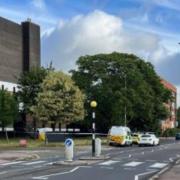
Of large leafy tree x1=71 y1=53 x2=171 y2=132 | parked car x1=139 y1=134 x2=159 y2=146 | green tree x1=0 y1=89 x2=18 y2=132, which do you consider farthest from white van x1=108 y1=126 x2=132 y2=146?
large leafy tree x1=71 y1=53 x2=171 y2=132

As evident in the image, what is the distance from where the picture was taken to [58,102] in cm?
7931

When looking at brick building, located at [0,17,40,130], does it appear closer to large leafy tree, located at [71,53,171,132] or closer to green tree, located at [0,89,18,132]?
large leafy tree, located at [71,53,171,132]

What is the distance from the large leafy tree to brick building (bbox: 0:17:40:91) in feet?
57.6

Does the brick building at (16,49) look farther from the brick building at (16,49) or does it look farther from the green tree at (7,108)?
the green tree at (7,108)

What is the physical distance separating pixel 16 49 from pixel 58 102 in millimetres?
35702

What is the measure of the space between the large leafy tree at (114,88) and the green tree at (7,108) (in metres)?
13.4

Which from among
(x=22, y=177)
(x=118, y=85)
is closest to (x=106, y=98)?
(x=118, y=85)

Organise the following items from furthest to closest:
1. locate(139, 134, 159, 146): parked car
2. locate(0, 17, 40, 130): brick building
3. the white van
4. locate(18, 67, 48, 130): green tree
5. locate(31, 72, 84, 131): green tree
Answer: locate(0, 17, 40, 130): brick building
locate(18, 67, 48, 130): green tree
locate(31, 72, 84, 131): green tree
locate(139, 134, 159, 146): parked car
the white van

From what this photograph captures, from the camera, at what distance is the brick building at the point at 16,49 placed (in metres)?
108

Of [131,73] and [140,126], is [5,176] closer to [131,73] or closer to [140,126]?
→ [131,73]

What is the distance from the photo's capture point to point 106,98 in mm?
89812

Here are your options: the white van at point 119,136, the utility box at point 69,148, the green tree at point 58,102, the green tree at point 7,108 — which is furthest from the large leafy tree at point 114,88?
the utility box at point 69,148

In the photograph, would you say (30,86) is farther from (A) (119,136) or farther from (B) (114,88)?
(A) (119,136)

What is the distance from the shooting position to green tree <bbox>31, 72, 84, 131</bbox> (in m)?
79.2
